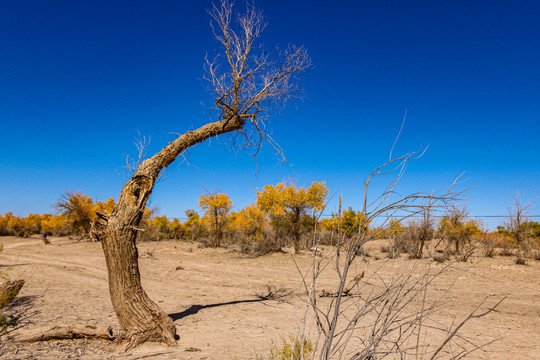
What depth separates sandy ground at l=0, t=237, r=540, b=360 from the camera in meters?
4.23

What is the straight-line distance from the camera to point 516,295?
9234 mm

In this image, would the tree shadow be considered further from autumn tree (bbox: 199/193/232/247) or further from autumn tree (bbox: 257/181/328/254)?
autumn tree (bbox: 199/193/232/247)

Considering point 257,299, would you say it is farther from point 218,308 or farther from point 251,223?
point 251,223

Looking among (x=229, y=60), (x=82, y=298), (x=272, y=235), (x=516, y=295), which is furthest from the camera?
(x=272, y=235)

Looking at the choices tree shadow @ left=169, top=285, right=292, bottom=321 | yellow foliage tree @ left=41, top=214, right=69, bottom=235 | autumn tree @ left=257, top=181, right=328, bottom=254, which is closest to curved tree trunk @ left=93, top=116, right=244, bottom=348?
tree shadow @ left=169, top=285, right=292, bottom=321

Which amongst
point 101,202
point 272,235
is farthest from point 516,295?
point 101,202

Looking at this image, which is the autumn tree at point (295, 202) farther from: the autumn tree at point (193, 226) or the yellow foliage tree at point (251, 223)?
the autumn tree at point (193, 226)

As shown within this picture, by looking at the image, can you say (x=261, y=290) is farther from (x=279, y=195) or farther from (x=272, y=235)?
(x=272, y=235)

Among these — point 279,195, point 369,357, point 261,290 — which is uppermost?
point 279,195

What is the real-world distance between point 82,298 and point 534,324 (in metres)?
9.78

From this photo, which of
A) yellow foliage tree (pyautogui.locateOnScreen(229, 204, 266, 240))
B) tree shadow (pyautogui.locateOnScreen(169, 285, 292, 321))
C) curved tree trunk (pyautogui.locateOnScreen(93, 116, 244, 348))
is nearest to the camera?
curved tree trunk (pyautogui.locateOnScreen(93, 116, 244, 348))

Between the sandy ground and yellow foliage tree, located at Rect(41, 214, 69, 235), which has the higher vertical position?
yellow foliage tree, located at Rect(41, 214, 69, 235)

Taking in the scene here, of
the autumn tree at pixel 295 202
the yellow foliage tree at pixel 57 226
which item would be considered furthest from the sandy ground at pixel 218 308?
the yellow foliage tree at pixel 57 226

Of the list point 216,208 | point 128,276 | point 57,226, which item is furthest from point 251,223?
point 57,226
